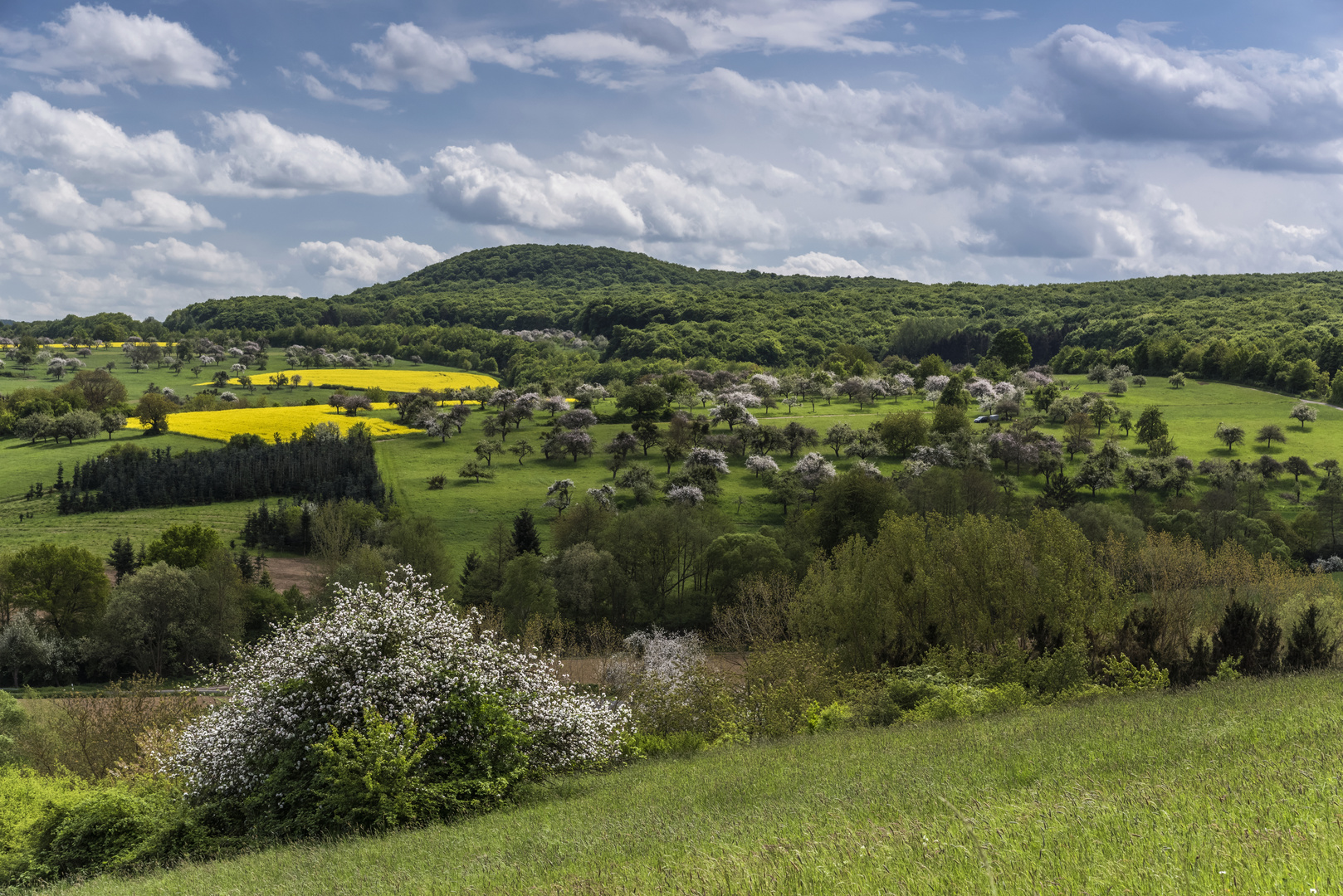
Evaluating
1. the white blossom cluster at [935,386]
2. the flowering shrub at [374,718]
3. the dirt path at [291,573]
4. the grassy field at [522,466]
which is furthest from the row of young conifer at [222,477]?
the white blossom cluster at [935,386]

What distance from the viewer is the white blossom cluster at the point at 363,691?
21797mm

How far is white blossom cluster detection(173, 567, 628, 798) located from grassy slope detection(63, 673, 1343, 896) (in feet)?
7.81

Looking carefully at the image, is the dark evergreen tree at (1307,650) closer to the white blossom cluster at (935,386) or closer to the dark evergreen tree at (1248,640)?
the dark evergreen tree at (1248,640)

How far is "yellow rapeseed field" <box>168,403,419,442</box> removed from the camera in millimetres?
137000

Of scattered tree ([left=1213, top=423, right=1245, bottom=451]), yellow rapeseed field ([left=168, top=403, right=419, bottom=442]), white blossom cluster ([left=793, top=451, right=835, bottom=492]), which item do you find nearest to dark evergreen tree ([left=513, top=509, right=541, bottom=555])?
white blossom cluster ([left=793, top=451, right=835, bottom=492])

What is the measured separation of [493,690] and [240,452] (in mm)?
106901

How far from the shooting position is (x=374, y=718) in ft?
66.1

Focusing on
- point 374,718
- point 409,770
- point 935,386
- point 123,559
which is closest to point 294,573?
point 123,559

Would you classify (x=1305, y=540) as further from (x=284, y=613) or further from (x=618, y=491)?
(x=284, y=613)

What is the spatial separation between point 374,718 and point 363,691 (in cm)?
162

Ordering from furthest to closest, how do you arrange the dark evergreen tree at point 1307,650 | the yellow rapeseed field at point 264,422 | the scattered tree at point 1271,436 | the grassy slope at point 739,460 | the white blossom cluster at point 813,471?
the yellow rapeseed field at point 264,422
the scattered tree at point 1271,436
the white blossom cluster at point 813,471
the grassy slope at point 739,460
the dark evergreen tree at point 1307,650

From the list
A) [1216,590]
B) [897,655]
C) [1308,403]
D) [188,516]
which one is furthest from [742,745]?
[1308,403]

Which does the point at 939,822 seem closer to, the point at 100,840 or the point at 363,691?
the point at 363,691

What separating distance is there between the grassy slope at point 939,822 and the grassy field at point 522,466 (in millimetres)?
69098
